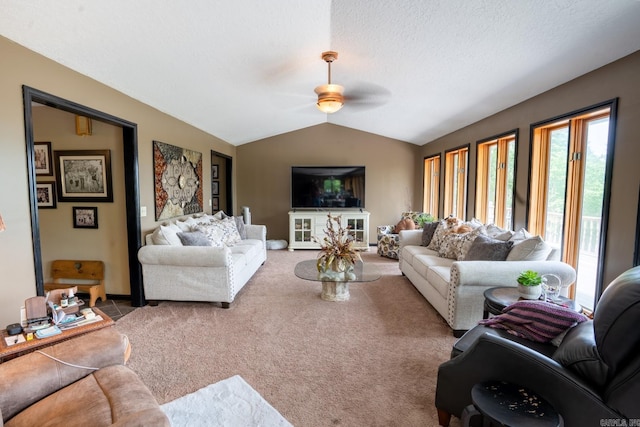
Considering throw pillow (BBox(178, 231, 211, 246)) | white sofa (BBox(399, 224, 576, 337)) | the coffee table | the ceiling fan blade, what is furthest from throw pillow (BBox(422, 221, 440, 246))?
throw pillow (BBox(178, 231, 211, 246))

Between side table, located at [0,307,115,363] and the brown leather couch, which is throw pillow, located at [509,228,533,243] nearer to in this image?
the brown leather couch

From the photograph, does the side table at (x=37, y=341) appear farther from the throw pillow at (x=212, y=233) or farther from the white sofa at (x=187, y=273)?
the throw pillow at (x=212, y=233)

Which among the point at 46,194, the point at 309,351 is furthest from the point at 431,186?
the point at 46,194

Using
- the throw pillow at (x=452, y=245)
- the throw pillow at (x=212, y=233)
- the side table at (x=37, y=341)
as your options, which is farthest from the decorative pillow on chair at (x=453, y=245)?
the side table at (x=37, y=341)

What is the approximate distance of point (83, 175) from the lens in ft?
11.9

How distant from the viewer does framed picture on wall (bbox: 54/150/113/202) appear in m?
3.59

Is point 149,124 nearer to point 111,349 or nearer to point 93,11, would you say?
point 93,11

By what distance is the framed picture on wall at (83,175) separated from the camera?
3.59m

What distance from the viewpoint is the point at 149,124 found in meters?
3.78

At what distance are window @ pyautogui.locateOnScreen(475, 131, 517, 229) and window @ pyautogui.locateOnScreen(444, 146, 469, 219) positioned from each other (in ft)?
1.36

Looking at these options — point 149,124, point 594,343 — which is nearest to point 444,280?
point 594,343

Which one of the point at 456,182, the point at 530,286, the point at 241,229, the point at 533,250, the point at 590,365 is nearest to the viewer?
the point at 590,365

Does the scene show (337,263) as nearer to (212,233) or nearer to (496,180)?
(212,233)

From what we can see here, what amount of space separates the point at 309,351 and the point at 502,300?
60.4 inches
